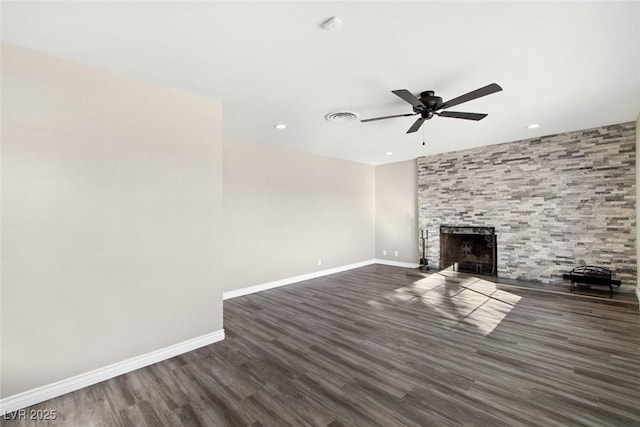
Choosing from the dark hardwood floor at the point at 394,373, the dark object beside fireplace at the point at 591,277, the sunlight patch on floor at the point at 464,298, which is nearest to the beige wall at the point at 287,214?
the dark hardwood floor at the point at 394,373

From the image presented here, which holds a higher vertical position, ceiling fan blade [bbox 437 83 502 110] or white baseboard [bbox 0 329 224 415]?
ceiling fan blade [bbox 437 83 502 110]

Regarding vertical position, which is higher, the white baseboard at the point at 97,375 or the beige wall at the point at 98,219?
the beige wall at the point at 98,219

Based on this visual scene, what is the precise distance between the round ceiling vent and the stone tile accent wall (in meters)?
3.50

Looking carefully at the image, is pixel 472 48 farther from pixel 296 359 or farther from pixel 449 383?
pixel 296 359

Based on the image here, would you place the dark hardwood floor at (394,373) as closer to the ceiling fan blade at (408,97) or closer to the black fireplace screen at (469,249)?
the black fireplace screen at (469,249)

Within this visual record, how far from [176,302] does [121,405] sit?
0.92m

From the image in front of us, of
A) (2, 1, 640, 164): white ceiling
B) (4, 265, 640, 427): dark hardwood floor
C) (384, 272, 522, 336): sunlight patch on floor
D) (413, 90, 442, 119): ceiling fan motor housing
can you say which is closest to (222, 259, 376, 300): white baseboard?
(4, 265, 640, 427): dark hardwood floor

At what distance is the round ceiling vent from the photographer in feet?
11.6

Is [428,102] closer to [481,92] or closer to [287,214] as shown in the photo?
[481,92]

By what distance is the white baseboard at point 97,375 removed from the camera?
6.39 ft

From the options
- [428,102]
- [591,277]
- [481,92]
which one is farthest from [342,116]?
[591,277]

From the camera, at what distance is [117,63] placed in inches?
92.5

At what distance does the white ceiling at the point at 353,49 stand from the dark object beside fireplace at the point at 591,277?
260 centimetres

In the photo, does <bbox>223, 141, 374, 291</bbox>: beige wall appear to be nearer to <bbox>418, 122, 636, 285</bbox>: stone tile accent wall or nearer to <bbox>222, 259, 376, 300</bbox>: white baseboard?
<bbox>222, 259, 376, 300</bbox>: white baseboard
